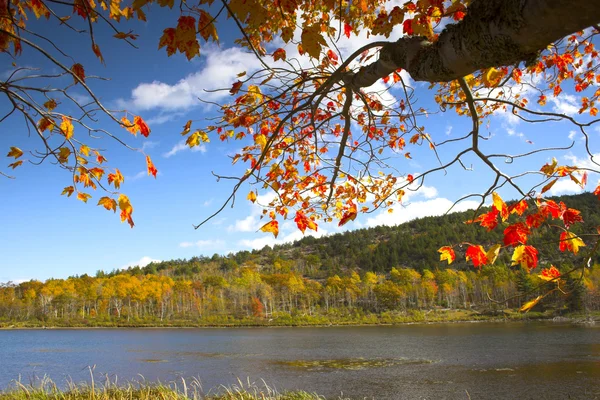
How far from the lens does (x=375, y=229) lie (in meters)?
178

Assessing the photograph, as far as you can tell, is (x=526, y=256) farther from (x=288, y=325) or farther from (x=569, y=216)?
(x=288, y=325)

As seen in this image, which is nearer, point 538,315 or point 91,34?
point 91,34

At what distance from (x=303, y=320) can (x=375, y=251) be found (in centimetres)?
7321

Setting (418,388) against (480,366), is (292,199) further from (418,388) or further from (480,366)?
(480,366)

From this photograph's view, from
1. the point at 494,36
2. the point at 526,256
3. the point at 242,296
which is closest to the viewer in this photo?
the point at 494,36

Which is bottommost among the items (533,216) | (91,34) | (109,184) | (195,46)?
(533,216)

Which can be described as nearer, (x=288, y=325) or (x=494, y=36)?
(x=494, y=36)

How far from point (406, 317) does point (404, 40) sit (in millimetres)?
71132

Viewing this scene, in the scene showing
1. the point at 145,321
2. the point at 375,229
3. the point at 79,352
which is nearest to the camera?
the point at 79,352

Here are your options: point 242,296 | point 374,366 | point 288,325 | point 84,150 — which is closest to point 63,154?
point 84,150

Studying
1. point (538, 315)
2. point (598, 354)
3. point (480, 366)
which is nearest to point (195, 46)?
point (480, 366)

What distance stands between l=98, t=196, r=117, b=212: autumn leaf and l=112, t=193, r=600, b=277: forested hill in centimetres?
10712

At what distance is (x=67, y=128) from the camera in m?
3.03

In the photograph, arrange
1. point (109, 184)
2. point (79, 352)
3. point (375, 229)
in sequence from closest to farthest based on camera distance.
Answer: point (109, 184) < point (79, 352) < point (375, 229)
